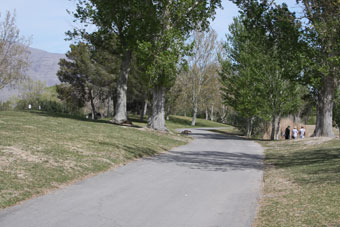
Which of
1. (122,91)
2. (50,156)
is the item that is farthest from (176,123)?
(50,156)

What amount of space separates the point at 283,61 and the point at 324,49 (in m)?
3.95

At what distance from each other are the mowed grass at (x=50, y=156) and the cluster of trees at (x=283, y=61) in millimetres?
7752

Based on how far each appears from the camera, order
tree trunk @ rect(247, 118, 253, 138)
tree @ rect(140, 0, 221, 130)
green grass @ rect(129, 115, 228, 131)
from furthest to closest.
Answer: green grass @ rect(129, 115, 228, 131) < tree trunk @ rect(247, 118, 253, 138) < tree @ rect(140, 0, 221, 130)

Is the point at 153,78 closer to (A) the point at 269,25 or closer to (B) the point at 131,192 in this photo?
(A) the point at 269,25

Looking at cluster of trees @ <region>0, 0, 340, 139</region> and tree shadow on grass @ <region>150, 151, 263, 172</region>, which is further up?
cluster of trees @ <region>0, 0, 340, 139</region>

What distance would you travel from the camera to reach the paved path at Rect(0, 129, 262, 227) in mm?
7254

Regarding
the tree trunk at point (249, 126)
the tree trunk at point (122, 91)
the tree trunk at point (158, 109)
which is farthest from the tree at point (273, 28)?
the tree trunk at point (249, 126)

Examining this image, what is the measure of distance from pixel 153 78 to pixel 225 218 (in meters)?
21.1

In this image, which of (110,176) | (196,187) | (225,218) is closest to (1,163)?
(110,176)

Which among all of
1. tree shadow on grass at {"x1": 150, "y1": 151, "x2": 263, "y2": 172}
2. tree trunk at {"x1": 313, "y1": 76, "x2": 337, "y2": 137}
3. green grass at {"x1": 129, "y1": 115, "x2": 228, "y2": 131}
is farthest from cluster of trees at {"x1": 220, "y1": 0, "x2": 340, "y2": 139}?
green grass at {"x1": 129, "y1": 115, "x2": 228, "y2": 131}

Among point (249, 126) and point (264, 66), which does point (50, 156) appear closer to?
point (264, 66)

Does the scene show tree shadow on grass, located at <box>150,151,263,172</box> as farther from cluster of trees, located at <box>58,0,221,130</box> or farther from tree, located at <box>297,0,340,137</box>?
cluster of trees, located at <box>58,0,221,130</box>

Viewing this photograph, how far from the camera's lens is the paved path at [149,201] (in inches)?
286

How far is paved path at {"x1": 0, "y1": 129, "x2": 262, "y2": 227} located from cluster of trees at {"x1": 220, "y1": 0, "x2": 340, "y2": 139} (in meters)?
7.43
